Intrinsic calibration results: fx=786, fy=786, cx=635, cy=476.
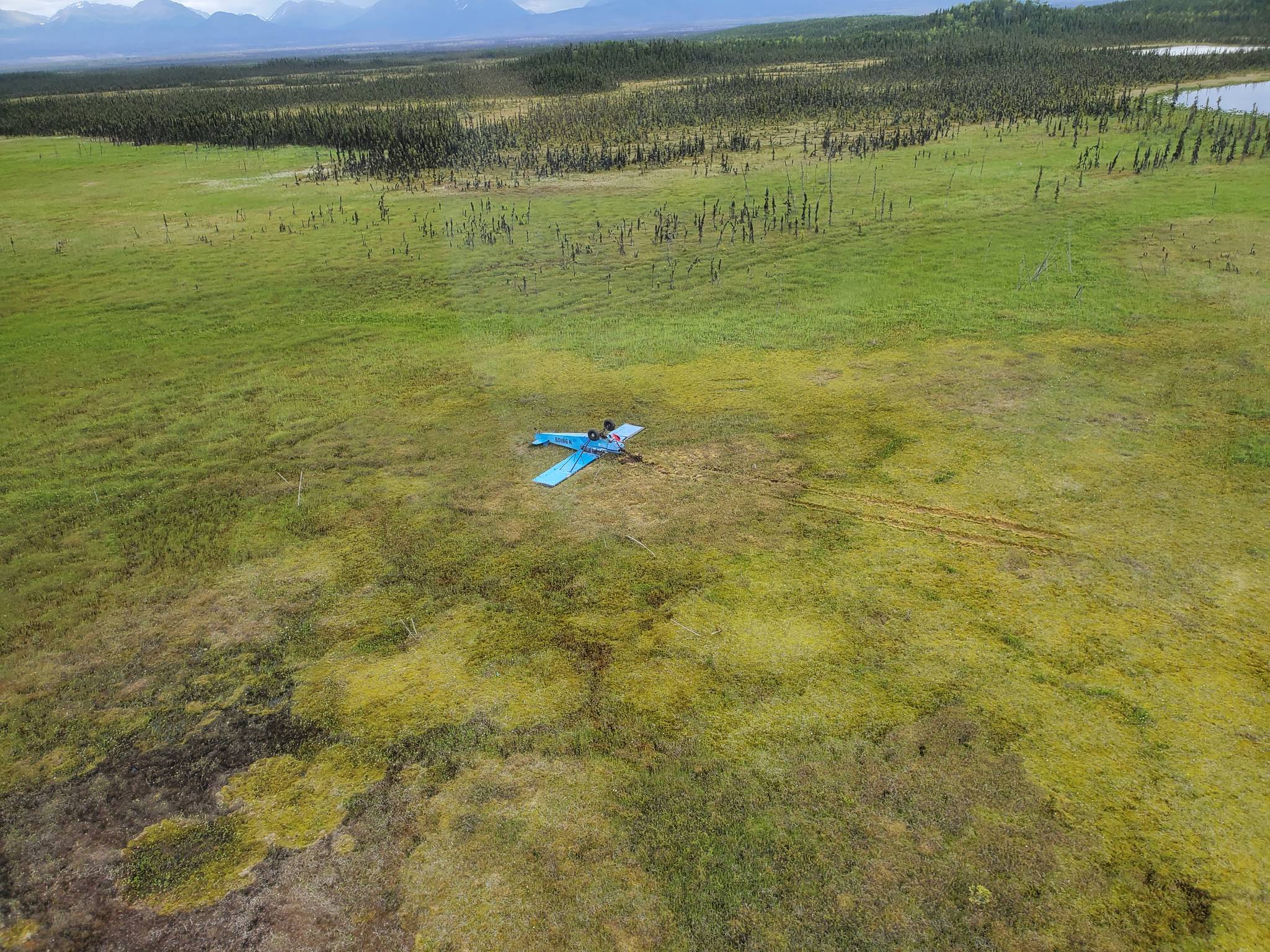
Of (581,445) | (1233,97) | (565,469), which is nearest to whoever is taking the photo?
(565,469)

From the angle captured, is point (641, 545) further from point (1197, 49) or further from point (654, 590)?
point (1197, 49)

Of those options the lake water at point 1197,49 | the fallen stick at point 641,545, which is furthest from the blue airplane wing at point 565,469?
the lake water at point 1197,49

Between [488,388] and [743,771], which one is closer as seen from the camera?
[743,771]

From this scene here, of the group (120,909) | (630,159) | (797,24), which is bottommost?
(120,909)

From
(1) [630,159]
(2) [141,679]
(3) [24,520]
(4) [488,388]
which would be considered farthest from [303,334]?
(1) [630,159]

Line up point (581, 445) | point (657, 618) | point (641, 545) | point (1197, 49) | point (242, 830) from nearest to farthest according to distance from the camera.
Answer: point (242, 830), point (657, 618), point (641, 545), point (581, 445), point (1197, 49)

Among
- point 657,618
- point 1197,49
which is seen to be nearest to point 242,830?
point 657,618

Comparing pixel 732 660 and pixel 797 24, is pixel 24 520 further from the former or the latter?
pixel 797 24

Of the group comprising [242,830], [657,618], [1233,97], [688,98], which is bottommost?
[242,830]
